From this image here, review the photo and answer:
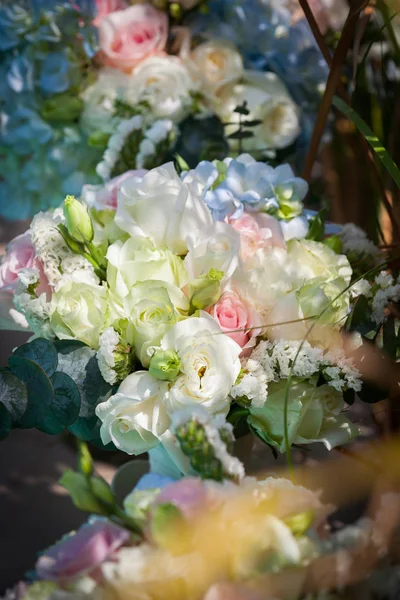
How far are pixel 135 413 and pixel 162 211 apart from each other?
141mm

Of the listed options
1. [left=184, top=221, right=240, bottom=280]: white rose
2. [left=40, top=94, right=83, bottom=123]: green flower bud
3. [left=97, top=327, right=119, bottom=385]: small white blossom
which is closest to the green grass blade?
[left=184, top=221, right=240, bottom=280]: white rose

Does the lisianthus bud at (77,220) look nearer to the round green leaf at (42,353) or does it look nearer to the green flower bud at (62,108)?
the round green leaf at (42,353)

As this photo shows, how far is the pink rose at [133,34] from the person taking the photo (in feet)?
2.50

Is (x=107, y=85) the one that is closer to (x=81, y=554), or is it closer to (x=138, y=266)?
(x=138, y=266)

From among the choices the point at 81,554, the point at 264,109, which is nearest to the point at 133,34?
the point at 264,109

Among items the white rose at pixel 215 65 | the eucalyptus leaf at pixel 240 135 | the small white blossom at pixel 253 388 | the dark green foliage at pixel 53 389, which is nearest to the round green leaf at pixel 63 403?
the dark green foliage at pixel 53 389

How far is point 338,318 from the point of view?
45 cm

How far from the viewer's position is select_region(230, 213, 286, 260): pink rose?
484mm

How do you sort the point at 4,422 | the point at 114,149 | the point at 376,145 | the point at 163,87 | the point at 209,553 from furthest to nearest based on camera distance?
the point at 163,87
the point at 114,149
the point at 376,145
the point at 4,422
the point at 209,553

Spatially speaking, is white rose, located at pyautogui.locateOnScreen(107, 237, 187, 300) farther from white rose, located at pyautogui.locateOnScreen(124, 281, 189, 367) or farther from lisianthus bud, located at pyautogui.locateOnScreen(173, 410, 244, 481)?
lisianthus bud, located at pyautogui.locateOnScreen(173, 410, 244, 481)

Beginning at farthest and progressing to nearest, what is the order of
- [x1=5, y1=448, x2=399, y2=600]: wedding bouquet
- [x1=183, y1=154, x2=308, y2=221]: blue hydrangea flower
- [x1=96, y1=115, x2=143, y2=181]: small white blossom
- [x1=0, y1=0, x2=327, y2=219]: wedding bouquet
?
[x1=0, y1=0, x2=327, y2=219]: wedding bouquet → [x1=96, y1=115, x2=143, y2=181]: small white blossom → [x1=183, y1=154, x2=308, y2=221]: blue hydrangea flower → [x1=5, y1=448, x2=399, y2=600]: wedding bouquet

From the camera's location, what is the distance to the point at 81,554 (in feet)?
0.94

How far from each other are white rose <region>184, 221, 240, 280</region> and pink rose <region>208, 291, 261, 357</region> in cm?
2

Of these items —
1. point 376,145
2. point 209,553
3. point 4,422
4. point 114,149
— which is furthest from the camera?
point 114,149
